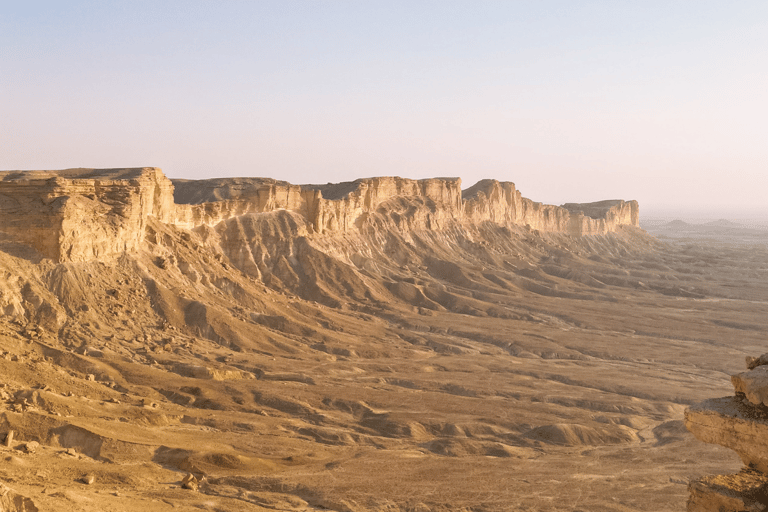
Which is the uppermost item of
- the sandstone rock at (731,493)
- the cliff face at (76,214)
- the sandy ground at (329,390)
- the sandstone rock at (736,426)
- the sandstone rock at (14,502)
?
the cliff face at (76,214)

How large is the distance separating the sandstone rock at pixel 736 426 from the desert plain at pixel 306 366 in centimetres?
1120

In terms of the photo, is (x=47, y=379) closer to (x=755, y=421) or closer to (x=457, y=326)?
(x=755, y=421)

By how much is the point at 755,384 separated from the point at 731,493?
207 centimetres

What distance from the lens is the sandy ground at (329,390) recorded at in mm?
22516

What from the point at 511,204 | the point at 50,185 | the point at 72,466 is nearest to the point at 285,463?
the point at 72,466

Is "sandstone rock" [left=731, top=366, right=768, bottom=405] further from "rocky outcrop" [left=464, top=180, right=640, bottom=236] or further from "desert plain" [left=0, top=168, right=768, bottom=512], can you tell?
"rocky outcrop" [left=464, top=180, right=640, bottom=236]

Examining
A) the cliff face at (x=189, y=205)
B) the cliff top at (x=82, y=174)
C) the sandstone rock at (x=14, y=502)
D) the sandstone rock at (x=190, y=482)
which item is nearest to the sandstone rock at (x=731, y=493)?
the sandstone rock at (x=14, y=502)

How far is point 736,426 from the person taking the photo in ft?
39.7

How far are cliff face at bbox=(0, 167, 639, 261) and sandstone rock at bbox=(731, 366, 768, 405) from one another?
32913 millimetres

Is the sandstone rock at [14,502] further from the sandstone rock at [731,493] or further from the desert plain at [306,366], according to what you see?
the sandstone rock at [731,493]

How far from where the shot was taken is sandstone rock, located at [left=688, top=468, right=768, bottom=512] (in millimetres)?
12211

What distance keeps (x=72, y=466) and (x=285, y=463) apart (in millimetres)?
7272

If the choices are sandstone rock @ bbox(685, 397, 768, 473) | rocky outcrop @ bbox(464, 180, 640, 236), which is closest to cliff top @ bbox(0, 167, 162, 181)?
sandstone rock @ bbox(685, 397, 768, 473)

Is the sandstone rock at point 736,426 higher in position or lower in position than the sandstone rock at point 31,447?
higher
